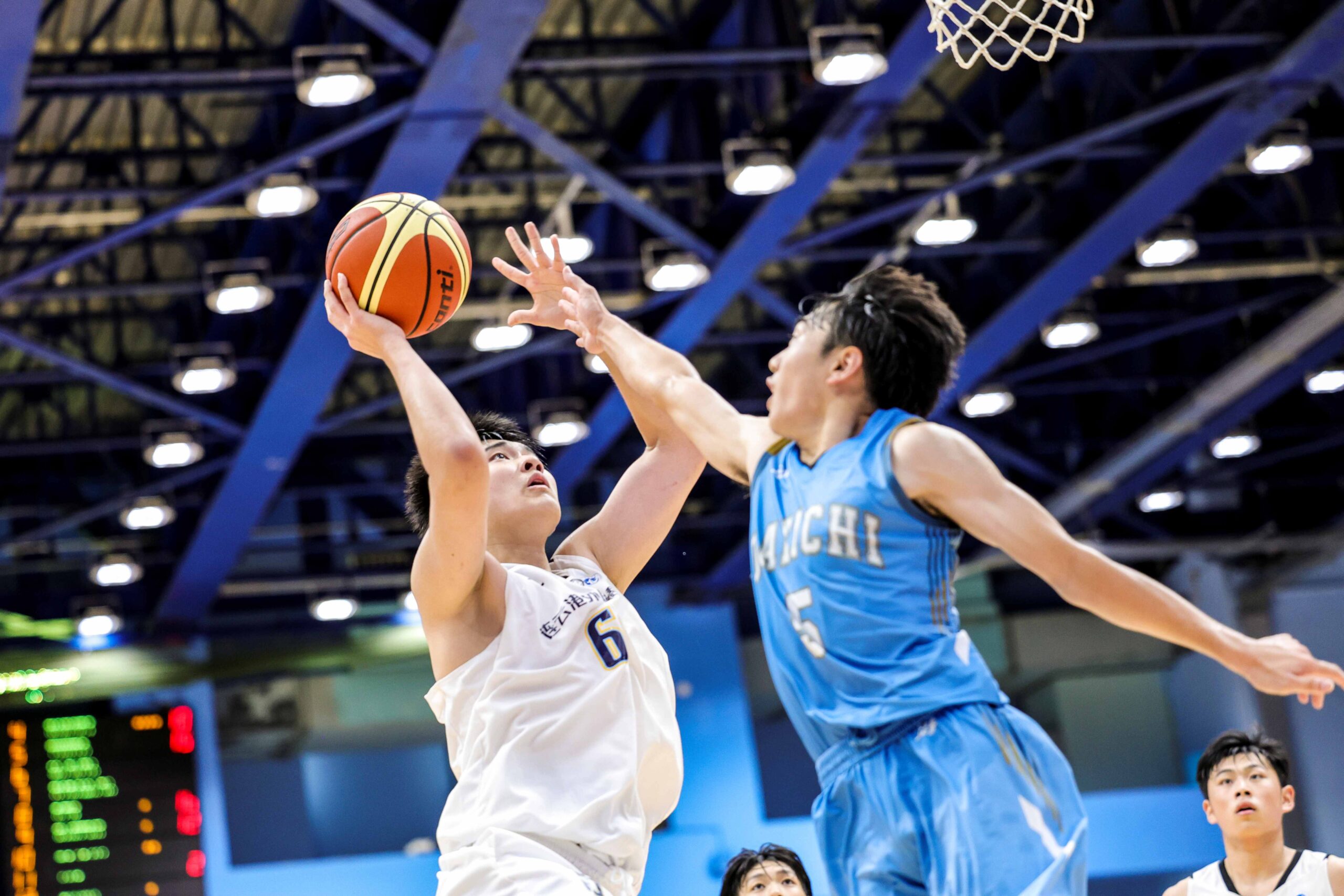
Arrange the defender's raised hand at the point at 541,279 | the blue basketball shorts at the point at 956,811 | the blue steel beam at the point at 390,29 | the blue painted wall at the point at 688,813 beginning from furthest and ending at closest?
the blue painted wall at the point at 688,813 < the blue steel beam at the point at 390,29 < the defender's raised hand at the point at 541,279 < the blue basketball shorts at the point at 956,811

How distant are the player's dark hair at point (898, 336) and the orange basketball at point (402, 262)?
1.32 metres

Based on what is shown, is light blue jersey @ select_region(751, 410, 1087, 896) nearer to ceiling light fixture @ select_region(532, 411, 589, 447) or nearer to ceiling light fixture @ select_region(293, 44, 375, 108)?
ceiling light fixture @ select_region(293, 44, 375, 108)

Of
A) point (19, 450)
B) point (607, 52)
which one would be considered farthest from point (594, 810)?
point (19, 450)

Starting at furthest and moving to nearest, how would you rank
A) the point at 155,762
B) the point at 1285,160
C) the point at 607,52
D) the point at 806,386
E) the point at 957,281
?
1. the point at 155,762
2. the point at 957,281
3. the point at 1285,160
4. the point at 607,52
5. the point at 806,386

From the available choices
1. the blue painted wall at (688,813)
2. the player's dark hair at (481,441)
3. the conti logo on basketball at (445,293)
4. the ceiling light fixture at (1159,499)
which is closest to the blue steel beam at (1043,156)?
the conti logo on basketball at (445,293)

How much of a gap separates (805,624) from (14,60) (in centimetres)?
655

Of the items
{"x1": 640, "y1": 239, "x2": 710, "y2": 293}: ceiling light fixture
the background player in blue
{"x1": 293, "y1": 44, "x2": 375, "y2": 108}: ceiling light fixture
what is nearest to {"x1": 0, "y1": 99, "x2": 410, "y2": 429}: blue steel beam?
{"x1": 293, "y1": 44, "x2": 375, "y2": 108}: ceiling light fixture

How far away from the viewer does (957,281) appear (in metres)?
13.7

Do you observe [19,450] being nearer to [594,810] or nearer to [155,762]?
[155,762]

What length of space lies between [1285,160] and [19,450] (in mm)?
9929

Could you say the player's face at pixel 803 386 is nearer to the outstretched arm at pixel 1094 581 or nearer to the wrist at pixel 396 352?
the outstretched arm at pixel 1094 581

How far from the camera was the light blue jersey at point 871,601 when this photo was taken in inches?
134

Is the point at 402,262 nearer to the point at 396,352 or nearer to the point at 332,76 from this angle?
the point at 396,352

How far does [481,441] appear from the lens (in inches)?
179
